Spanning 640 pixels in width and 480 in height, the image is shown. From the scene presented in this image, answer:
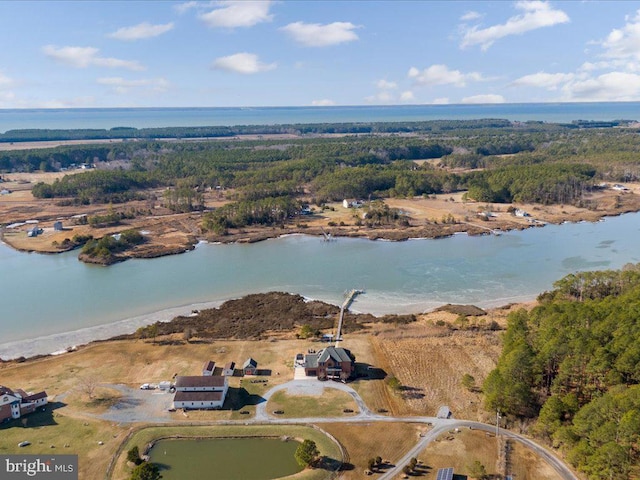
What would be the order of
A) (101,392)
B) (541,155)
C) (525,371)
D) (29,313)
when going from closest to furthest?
(525,371) → (101,392) → (29,313) → (541,155)

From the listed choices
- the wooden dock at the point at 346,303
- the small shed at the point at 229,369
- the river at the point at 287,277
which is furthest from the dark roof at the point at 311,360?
the river at the point at 287,277

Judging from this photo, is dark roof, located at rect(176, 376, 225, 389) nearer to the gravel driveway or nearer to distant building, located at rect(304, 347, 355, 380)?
the gravel driveway

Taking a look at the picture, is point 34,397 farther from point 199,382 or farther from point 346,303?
point 346,303

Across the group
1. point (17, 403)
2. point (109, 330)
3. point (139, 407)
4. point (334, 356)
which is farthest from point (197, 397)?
point (109, 330)

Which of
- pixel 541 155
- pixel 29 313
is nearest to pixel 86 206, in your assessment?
pixel 29 313

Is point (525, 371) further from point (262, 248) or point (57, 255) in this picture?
point (57, 255)

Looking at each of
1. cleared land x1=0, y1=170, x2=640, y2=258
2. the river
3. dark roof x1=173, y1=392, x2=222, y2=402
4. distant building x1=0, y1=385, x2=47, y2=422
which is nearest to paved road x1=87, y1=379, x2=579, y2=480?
dark roof x1=173, y1=392, x2=222, y2=402

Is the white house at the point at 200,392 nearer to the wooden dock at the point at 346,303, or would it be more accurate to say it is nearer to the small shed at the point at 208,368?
the small shed at the point at 208,368
